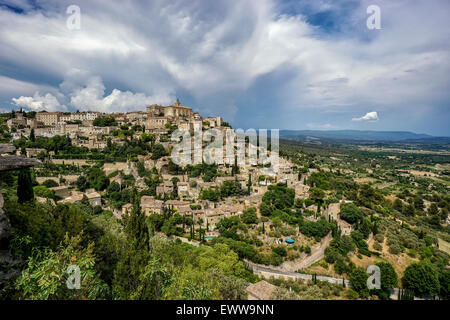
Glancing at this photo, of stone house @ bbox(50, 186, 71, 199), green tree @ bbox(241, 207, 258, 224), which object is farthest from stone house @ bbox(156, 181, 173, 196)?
green tree @ bbox(241, 207, 258, 224)

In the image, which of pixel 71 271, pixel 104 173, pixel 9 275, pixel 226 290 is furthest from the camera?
pixel 104 173

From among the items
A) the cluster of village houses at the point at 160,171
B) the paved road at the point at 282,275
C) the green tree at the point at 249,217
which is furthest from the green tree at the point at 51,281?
the green tree at the point at 249,217

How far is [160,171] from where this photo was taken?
1352 inches

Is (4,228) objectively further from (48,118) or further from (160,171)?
(48,118)

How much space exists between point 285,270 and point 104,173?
28230 mm

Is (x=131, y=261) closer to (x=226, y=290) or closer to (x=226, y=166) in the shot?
(x=226, y=290)

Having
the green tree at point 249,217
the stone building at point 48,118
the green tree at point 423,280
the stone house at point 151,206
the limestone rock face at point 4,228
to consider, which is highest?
the stone building at point 48,118

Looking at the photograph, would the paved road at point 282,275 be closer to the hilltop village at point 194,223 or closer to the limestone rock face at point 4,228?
the hilltop village at point 194,223

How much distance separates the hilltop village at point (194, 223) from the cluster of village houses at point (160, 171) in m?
0.21

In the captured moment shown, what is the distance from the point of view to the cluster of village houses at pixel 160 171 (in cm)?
2508

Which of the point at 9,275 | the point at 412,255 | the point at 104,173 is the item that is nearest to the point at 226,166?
the point at 104,173

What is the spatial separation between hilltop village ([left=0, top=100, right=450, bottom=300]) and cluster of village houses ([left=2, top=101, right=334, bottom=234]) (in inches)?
8.4

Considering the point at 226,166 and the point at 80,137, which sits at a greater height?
the point at 80,137

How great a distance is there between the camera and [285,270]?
1758 centimetres
